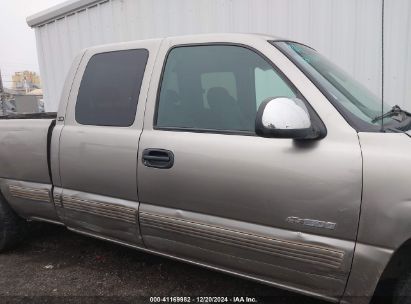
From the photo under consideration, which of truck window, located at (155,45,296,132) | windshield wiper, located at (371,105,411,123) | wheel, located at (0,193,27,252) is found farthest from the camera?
wheel, located at (0,193,27,252)

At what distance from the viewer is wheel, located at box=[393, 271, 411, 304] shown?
6.17 feet

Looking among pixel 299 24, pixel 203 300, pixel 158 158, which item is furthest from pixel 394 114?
pixel 299 24

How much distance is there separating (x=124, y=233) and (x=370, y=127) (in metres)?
1.78

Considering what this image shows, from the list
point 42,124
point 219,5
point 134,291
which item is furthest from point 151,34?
point 134,291

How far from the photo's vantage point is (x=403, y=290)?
1899 mm

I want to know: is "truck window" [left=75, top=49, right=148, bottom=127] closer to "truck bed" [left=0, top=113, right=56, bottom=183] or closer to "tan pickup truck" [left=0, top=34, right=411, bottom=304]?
"tan pickup truck" [left=0, top=34, right=411, bottom=304]

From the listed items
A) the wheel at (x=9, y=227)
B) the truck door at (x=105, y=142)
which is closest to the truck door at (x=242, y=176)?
the truck door at (x=105, y=142)

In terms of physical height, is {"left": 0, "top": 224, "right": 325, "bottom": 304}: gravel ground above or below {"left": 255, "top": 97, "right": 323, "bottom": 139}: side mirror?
below

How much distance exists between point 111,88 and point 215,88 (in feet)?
2.85

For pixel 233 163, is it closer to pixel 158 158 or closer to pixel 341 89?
pixel 158 158

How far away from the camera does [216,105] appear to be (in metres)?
2.43

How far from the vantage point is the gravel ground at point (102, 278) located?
2859 millimetres

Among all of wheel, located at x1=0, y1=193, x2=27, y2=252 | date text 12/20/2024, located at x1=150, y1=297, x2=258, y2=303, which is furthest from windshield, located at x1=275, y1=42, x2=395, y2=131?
wheel, located at x1=0, y1=193, x2=27, y2=252

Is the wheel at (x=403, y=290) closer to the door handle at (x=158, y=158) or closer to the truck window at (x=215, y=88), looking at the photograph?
the truck window at (x=215, y=88)
